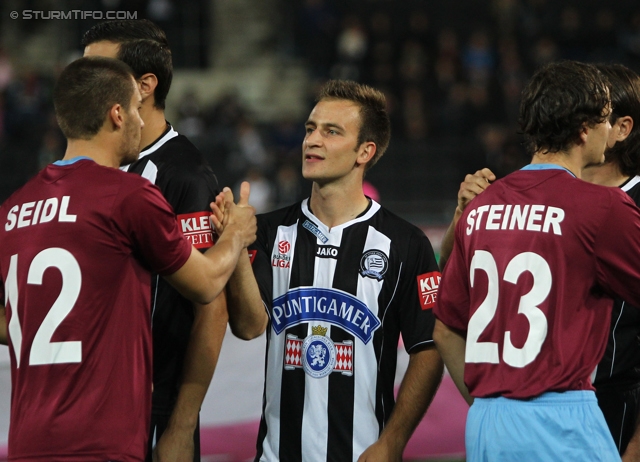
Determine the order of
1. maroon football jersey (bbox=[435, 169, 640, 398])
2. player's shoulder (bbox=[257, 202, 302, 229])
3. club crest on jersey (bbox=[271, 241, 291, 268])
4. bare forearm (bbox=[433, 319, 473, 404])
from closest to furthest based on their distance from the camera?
maroon football jersey (bbox=[435, 169, 640, 398]) < bare forearm (bbox=[433, 319, 473, 404]) < club crest on jersey (bbox=[271, 241, 291, 268]) < player's shoulder (bbox=[257, 202, 302, 229])

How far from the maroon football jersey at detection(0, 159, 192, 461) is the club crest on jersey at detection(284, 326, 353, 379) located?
0.78 m

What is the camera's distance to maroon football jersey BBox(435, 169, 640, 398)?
295 cm

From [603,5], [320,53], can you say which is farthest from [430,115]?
[603,5]

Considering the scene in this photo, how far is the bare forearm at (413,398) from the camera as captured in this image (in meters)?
3.59

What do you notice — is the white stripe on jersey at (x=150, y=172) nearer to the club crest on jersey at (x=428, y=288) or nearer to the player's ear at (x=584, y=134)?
the club crest on jersey at (x=428, y=288)

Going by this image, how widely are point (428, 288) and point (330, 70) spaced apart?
39.2 feet

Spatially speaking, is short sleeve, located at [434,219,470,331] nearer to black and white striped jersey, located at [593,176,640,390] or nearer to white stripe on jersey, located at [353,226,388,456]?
white stripe on jersey, located at [353,226,388,456]

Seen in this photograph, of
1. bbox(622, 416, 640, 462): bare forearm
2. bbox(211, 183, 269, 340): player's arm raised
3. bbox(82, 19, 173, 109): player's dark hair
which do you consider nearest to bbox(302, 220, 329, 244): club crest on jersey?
bbox(211, 183, 269, 340): player's arm raised

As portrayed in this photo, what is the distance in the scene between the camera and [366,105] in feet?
13.3

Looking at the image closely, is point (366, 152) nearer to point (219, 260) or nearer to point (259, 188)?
point (219, 260)

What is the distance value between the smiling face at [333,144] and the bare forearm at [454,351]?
856 mm

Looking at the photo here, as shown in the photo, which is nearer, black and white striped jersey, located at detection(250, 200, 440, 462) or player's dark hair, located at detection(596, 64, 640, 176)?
player's dark hair, located at detection(596, 64, 640, 176)

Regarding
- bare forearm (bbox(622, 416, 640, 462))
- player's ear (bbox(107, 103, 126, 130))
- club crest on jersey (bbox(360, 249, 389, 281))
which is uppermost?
player's ear (bbox(107, 103, 126, 130))

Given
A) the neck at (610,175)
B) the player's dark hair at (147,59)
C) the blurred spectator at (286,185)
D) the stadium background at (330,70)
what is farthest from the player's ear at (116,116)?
the blurred spectator at (286,185)
